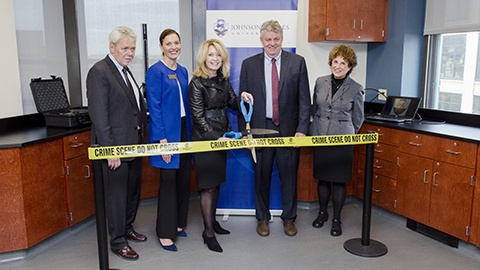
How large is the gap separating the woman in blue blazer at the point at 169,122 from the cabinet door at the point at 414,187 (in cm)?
188

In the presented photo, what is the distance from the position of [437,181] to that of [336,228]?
892mm

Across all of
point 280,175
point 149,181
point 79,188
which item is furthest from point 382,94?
point 79,188

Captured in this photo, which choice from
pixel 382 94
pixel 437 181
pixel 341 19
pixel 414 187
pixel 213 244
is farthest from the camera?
pixel 382 94

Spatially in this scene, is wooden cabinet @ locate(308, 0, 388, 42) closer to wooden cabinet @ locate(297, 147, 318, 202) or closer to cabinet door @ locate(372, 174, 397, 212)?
wooden cabinet @ locate(297, 147, 318, 202)

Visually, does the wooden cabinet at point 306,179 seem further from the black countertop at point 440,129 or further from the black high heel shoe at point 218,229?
the black high heel shoe at point 218,229

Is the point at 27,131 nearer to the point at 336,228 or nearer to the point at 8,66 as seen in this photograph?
the point at 8,66

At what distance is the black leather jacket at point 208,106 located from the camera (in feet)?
10.1

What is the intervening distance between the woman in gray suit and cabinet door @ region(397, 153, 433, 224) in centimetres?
54

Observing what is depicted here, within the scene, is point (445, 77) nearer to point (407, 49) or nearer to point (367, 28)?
point (407, 49)

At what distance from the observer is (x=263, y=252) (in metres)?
3.23

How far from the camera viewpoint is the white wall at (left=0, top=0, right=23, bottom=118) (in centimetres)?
344

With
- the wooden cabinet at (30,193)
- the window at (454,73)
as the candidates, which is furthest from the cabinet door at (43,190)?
the window at (454,73)

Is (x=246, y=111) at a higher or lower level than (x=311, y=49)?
lower

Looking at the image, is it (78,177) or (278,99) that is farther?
(78,177)
